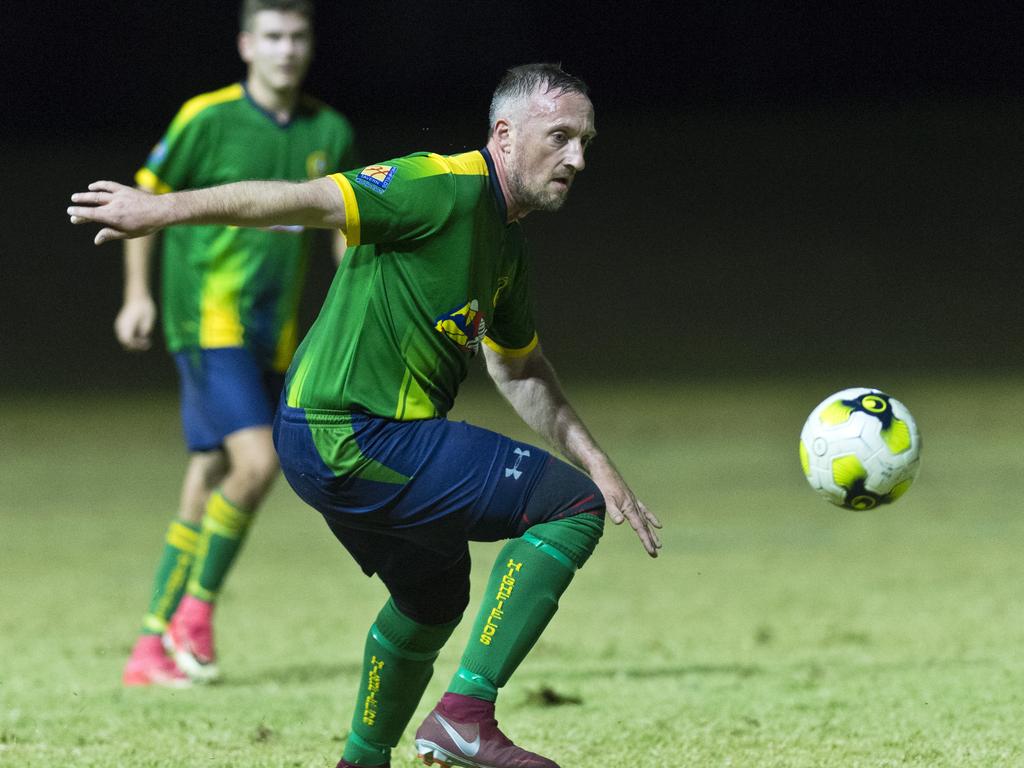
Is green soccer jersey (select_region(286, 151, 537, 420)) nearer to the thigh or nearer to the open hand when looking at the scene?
the thigh

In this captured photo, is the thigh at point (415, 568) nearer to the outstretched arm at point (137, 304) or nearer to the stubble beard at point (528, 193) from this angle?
the stubble beard at point (528, 193)

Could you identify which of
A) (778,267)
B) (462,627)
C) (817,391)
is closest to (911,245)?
(778,267)

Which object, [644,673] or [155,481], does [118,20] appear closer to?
[155,481]

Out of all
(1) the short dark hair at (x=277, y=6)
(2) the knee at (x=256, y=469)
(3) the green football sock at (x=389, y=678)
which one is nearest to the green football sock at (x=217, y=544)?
(2) the knee at (x=256, y=469)

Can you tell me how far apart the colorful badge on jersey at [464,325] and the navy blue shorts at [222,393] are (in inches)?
93.9

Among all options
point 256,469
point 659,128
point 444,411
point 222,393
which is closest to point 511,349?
point 444,411

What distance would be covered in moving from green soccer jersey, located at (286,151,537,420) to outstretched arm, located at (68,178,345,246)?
137mm

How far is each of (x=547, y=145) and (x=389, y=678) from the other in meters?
1.49

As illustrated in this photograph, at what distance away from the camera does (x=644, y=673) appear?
19.8 feet

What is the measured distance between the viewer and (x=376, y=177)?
3746 millimetres

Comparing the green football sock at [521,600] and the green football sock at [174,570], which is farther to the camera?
the green football sock at [174,570]

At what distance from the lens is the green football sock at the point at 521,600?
3871 mm

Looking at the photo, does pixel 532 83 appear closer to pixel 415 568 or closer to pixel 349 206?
pixel 349 206

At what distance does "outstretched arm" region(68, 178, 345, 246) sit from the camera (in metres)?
3.42
